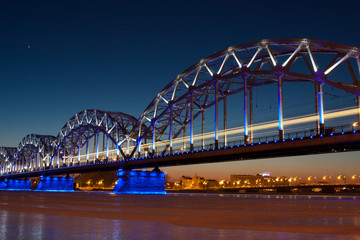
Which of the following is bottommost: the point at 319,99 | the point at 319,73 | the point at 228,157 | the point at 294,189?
the point at 294,189

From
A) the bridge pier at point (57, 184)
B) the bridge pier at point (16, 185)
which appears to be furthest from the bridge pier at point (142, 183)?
the bridge pier at point (16, 185)

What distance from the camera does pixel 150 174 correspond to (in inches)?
3383

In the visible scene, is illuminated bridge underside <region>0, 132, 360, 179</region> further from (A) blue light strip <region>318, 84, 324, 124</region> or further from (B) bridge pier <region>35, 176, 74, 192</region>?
(B) bridge pier <region>35, 176, 74, 192</region>

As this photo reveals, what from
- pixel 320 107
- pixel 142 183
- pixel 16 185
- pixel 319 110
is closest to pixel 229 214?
pixel 319 110

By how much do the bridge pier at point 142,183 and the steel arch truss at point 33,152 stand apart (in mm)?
78664

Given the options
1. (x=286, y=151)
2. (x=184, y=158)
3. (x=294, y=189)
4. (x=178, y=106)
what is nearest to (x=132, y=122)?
(x=178, y=106)

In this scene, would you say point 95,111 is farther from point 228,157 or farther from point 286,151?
point 286,151

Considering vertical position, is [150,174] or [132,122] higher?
[132,122]

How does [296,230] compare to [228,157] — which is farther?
[228,157]

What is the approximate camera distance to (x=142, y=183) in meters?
84.6

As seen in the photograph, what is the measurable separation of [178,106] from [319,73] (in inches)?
1457

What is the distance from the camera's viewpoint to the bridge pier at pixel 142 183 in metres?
83.2

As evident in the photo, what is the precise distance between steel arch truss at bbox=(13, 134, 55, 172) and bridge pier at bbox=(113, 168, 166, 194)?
7866cm

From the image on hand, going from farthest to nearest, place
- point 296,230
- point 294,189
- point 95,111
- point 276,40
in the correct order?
point 294,189, point 95,111, point 276,40, point 296,230
